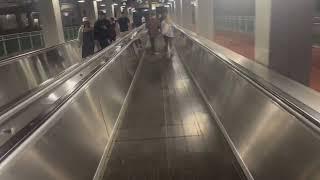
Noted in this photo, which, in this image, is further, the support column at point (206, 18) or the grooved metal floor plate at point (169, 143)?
the support column at point (206, 18)

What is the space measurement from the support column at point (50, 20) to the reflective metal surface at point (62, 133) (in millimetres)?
9925

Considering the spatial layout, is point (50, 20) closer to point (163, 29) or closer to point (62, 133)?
point (163, 29)

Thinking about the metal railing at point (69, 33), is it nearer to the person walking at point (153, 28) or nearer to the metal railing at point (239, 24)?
the person walking at point (153, 28)

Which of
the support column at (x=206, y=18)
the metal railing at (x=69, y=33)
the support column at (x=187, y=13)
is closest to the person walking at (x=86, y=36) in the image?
the support column at (x=206, y=18)

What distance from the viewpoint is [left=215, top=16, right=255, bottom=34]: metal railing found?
2109 centimetres

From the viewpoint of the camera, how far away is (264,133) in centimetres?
338

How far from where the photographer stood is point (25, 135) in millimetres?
2412

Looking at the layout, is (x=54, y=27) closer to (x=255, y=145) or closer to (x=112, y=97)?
(x=112, y=97)

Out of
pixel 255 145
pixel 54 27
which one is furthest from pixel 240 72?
pixel 54 27

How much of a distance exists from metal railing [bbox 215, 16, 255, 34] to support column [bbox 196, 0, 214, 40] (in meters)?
4.86

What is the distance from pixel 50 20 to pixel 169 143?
1136 cm

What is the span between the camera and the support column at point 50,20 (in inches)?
565

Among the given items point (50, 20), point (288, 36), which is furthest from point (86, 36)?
point (288, 36)

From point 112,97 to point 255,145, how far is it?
2.94m
